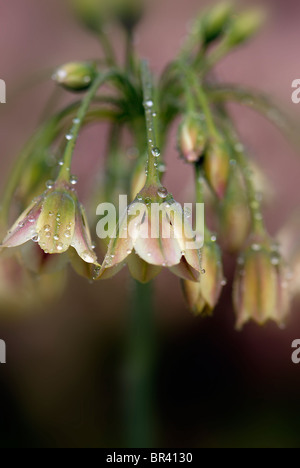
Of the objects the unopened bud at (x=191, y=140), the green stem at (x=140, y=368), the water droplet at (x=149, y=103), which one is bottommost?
the green stem at (x=140, y=368)

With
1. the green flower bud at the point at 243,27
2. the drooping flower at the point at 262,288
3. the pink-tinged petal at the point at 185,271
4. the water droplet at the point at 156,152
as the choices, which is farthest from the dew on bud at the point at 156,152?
the green flower bud at the point at 243,27

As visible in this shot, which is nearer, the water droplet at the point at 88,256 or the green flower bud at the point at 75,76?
the water droplet at the point at 88,256

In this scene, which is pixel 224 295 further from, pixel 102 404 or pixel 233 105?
pixel 233 105

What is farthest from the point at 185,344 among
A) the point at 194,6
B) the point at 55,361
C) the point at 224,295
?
the point at 194,6

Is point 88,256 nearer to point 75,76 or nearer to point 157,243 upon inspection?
point 157,243

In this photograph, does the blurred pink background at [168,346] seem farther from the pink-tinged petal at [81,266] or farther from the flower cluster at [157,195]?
the pink-tinged petal at [81,266]

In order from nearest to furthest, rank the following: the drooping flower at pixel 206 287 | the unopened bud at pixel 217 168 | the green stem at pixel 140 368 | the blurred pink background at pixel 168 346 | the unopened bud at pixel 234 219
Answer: the drooping flower at pixel 206 287 < the unopened bud at pixel 217 168 < the unopened bud at pixel 234 219 < the green stem at pixel 140 368 < the blurred pink background at pixel 168 346

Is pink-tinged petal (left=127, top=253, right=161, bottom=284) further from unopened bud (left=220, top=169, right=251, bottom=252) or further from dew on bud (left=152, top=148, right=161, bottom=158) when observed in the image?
unopened bud (left=220, top=169, right=251, bottom=252)
